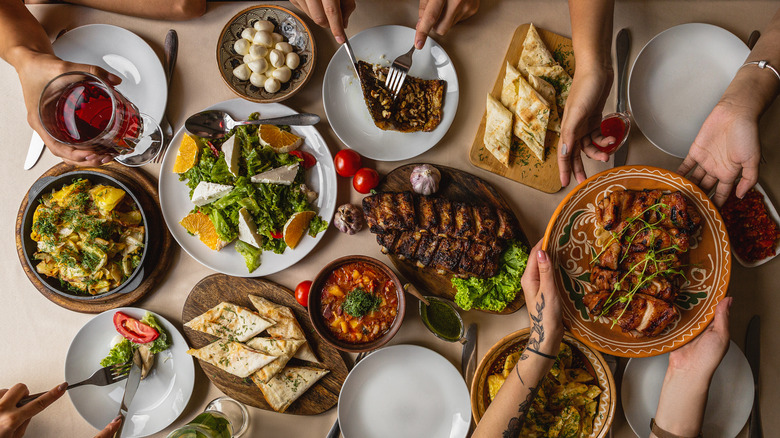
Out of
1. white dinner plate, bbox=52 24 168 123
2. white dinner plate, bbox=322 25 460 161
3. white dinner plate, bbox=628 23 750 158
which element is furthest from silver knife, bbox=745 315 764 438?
white dinner plate, bbox=52 24 168 123

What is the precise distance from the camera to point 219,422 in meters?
3.09

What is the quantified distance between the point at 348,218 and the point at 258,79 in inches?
47.1

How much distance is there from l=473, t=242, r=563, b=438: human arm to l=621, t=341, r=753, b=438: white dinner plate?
0.86 metres

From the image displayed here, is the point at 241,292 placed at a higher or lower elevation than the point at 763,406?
higher

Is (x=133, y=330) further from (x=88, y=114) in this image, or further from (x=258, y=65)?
(x=258, y=65)

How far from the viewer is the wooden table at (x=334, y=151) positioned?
312 centimetres

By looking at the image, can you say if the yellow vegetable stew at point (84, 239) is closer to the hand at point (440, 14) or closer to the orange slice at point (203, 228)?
the orange slice at point (203, 228)

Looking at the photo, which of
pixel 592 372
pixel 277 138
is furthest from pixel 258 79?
pixel 592 372

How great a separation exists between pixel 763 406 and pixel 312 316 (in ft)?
11.1

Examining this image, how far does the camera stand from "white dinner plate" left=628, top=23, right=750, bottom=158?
302cm

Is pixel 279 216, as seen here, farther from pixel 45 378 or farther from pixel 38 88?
pixel 45 378

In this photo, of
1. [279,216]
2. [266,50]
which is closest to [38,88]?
[266,50]

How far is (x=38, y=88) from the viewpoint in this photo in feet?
9.66

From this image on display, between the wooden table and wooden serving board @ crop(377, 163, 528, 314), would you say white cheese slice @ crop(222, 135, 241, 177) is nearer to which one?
the wooden table
